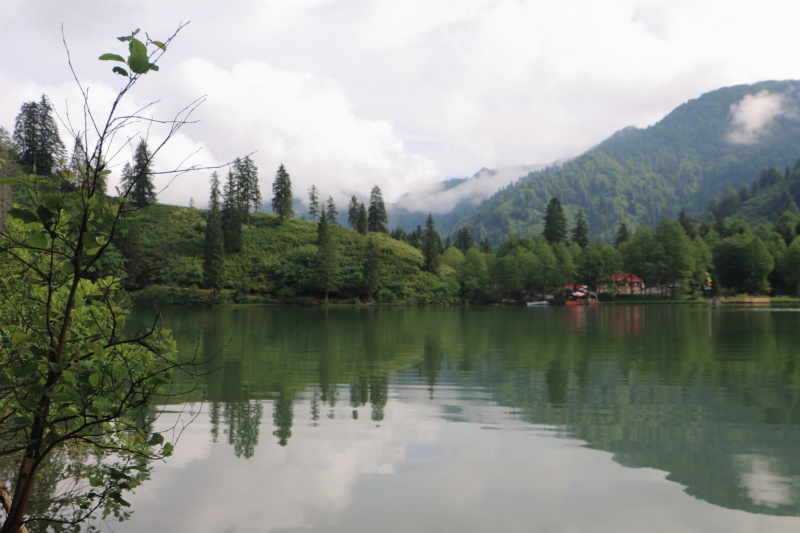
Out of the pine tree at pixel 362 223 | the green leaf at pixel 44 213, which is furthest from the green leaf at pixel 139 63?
the pine tree at pixel 362 223

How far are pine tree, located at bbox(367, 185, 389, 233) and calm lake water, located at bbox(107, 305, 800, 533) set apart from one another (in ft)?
420

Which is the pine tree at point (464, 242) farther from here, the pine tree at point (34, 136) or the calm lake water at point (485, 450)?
the calm lake water at point (485, 450)

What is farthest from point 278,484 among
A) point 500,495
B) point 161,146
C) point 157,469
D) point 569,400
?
point 569,400

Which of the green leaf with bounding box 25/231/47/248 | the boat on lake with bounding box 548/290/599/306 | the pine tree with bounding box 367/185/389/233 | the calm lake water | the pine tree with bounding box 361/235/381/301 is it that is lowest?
the calm lake water

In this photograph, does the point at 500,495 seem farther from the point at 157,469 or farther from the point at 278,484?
the point at 157,469

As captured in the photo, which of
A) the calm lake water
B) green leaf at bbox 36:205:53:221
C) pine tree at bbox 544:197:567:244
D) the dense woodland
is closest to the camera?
green leaf at bbox 36:205:53:221

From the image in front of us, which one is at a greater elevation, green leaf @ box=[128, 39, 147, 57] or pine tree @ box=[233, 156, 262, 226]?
pine tree @ box=[233, 156, 262, 226]

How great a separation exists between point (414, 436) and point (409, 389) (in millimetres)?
6119

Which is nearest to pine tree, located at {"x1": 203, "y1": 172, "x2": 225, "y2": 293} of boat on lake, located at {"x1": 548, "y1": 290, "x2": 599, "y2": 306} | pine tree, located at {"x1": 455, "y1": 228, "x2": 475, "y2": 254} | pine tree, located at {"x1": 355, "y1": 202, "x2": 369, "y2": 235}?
pine tree, located at {"x1": 355, "y1": 202, "x2": 369, "y2": 235}

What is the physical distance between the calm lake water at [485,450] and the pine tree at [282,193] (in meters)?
115

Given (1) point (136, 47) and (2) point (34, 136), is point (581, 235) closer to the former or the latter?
(2) point (34, 136)

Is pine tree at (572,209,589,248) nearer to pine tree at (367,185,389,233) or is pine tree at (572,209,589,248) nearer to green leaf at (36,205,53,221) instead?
pine tree at (367,185,389,233)

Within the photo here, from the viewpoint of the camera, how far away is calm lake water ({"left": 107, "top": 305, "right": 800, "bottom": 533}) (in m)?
9.39

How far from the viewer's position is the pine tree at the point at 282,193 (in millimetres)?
136375
